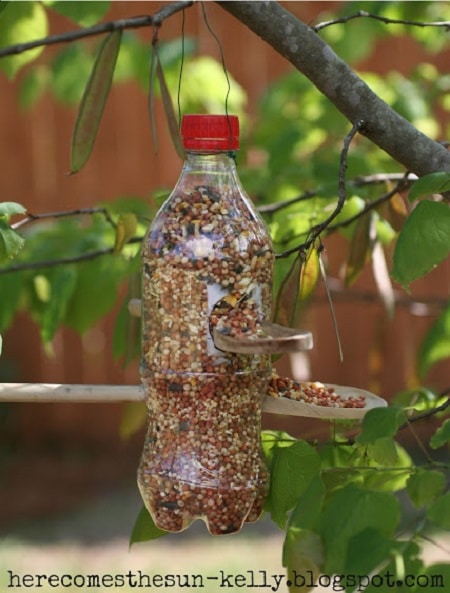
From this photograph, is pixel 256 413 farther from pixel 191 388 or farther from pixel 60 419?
pixel 60 419

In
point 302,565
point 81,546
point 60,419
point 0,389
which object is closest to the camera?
point 302,565

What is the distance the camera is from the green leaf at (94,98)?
1599 mm

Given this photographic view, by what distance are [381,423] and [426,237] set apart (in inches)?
10.9

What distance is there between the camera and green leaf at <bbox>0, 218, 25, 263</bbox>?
155 centimetres

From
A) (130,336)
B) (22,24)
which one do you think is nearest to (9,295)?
(130,336)

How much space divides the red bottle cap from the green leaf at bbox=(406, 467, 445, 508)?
1.83 feet

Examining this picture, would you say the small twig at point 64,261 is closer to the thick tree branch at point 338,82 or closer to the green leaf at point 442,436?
the thick tree branch at point 338,82

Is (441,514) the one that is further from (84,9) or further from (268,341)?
(84,9)

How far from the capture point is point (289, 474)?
5.08 feet

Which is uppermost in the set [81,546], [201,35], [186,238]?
[201,35]

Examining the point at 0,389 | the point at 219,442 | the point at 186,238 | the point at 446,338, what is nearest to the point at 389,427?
the point at 219,442

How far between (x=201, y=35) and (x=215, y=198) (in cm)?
392

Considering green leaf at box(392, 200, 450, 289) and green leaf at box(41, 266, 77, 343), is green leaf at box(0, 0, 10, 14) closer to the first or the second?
green leaf at box(41, 266, 77, 343)

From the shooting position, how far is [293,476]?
5.06ft
